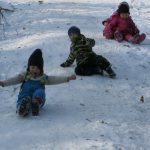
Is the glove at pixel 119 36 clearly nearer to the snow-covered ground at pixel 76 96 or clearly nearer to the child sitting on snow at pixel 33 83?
the snow-covered ground at pixel 76 96

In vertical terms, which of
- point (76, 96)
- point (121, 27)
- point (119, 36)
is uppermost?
point (121, 27)

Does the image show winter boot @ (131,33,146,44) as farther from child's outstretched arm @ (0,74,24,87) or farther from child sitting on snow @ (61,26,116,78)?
child's outstretched arm @ (0,74,24,87)

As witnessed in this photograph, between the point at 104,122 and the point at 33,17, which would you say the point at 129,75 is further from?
the point at 33,17

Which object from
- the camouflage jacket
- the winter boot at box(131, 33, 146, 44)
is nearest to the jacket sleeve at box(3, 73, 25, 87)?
the camouflage jacket

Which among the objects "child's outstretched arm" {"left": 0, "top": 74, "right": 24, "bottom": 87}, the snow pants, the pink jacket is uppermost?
the pink jacket

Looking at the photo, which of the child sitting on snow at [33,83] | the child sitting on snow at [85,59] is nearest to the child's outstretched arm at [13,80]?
the child sitting on snow at [33,83]

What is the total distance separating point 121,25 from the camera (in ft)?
36.3

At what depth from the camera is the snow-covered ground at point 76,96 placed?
6109 millimetres

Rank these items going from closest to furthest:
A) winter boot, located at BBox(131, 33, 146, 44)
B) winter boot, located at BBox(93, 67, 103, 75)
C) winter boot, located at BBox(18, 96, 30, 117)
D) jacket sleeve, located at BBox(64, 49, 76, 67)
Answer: winter boot, located at BBox(18, 96, 30, 117)
winter boot, located at BBox(93, 67, 103, 75)
jacket sleeve, located at BBox(64, 49, 76, 67)
winter boot, located at BBox(131, 33, 146, 44)

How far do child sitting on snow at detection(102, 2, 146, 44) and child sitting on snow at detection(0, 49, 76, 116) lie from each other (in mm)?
3967

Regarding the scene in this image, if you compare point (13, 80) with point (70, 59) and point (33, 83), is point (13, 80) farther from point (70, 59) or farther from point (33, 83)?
point (70, 59)

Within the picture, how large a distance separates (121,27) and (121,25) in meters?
0.07

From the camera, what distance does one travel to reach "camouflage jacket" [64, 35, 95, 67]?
8836 millimetres

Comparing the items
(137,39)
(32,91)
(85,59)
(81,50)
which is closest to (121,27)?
(137,39)
